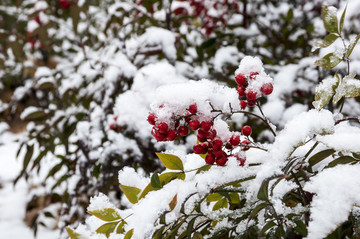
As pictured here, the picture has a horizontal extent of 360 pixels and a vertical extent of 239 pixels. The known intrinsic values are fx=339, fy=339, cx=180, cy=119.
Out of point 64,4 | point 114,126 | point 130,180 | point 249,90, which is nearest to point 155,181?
point 130,180

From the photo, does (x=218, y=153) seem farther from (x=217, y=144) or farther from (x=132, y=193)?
(x=132, y=193)

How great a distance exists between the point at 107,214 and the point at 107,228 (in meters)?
0.03

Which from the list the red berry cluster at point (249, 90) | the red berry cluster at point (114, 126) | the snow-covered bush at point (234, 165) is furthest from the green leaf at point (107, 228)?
the red berry cluster at point (114, 126)

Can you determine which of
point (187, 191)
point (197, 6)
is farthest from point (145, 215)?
point (197, 6)

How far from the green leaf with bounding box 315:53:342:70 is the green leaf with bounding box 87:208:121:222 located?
49cm

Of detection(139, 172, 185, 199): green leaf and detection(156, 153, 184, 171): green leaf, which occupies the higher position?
detection(156, 153, 184, 171): green leaf

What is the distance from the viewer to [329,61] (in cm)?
66

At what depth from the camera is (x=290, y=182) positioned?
2.03ft

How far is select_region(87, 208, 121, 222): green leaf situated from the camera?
659 mm

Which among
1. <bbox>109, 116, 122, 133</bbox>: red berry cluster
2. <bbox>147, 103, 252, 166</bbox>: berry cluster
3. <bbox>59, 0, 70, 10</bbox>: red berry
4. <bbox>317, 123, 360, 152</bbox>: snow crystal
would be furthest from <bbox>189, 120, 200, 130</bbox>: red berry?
<bbox>59, 0, 70, 10</bbox>: red berry

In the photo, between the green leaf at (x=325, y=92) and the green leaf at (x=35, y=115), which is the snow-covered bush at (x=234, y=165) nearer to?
the green leaf at (x=325, y=92)

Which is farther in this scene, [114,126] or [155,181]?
[114,126]

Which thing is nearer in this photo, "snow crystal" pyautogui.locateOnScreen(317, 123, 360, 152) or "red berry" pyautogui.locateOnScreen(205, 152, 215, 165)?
A: "snow crystal" pyautogui.locateOnScreen(317, 123, 360, 152)

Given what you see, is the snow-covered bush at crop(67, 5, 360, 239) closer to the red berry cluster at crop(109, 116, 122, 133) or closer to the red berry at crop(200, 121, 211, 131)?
the red berry at crop(200, 121, 211, 131)
